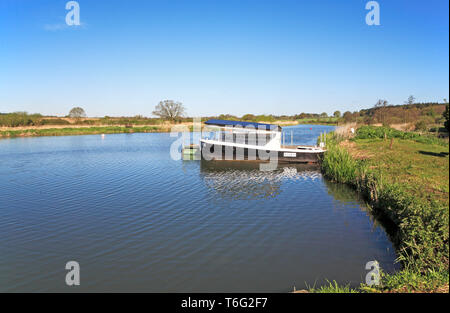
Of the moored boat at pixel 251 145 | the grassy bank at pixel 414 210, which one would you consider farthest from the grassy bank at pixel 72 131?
the grassy bank at pixel 414 210

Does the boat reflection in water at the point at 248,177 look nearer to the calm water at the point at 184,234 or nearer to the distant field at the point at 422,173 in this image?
the calm water at the point at 184,234

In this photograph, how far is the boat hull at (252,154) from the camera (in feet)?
81.3

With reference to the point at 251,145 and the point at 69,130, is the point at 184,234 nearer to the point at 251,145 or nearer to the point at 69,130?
the point at 251,145

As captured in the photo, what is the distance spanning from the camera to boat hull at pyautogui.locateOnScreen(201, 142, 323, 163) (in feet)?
81.3

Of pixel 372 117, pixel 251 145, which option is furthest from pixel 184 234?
pixel 372 117

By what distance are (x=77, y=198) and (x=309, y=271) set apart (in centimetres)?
1224

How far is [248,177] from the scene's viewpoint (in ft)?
66.5

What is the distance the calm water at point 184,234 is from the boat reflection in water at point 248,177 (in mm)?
172

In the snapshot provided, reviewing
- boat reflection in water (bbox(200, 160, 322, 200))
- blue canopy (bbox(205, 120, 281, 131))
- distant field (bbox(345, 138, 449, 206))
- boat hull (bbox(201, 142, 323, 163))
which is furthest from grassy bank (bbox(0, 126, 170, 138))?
distant field (bbox(345, 138, 449, 206))

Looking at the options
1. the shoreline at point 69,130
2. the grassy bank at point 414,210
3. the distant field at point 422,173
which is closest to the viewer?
the grassy bank at point 414,210

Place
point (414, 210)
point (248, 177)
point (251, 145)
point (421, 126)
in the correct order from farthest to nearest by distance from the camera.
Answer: point (421, 126) < point (251, 145) < point (248, 177) < point (414, 210)

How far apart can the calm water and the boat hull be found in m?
5.66

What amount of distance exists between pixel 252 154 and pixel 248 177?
6.05m

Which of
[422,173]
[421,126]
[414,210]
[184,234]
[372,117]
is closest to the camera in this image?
[414,210]
